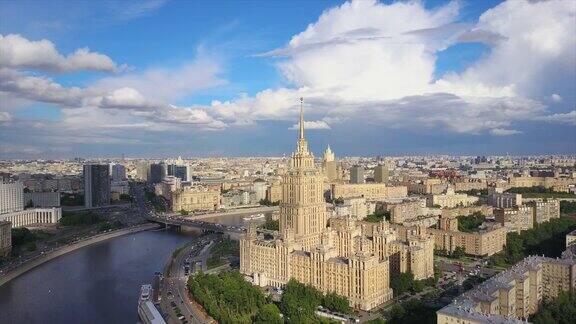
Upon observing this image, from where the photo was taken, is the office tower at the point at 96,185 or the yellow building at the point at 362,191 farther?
the yellow building at the point at 362,191

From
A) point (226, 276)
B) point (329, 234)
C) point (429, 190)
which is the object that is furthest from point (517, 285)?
point (429, 190)

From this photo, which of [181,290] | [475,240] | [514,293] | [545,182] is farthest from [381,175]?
[514,293]

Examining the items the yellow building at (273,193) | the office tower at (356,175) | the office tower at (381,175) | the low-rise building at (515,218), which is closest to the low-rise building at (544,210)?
the low-rise building at (515,218)

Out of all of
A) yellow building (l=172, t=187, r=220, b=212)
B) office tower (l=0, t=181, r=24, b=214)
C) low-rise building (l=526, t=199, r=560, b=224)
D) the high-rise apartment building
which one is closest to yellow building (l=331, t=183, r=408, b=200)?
yellow building (l=172, t=187, r=220, b=212)

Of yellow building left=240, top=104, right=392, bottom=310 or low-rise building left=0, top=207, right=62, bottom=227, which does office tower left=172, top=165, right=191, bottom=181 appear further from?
yellow building left=240, top=104, right=392, bottom=310

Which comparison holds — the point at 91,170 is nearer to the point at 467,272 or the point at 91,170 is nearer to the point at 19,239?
the point at 19,239

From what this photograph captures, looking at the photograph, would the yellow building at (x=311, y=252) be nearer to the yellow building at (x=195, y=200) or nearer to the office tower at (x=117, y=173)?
the yellow building at (x=195, y=200)
